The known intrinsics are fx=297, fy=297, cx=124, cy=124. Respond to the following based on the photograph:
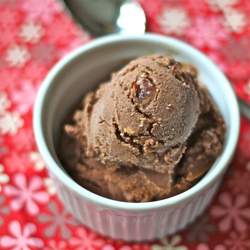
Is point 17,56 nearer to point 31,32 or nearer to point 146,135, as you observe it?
point 31,32

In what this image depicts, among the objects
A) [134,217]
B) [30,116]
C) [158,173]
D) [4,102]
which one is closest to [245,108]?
[158,173]

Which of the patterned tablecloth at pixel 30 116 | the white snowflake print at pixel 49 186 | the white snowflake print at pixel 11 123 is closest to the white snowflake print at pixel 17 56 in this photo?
the patterned tablecloth at pixel 30 116

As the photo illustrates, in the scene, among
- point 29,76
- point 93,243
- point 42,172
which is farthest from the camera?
point 29,76

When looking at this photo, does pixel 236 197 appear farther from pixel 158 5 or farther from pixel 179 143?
pixel 158 5

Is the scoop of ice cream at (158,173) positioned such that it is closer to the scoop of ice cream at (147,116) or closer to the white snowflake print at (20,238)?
the scoop of ice cream at (147,116)

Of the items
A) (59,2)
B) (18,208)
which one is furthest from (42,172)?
(59,2)
